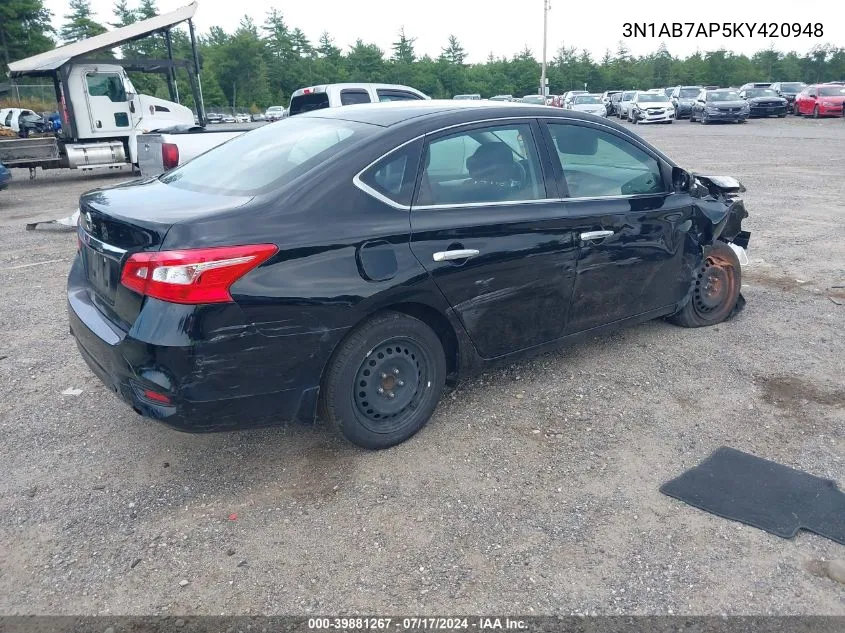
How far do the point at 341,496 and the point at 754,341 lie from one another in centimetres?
335

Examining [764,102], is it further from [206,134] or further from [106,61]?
[206,134]

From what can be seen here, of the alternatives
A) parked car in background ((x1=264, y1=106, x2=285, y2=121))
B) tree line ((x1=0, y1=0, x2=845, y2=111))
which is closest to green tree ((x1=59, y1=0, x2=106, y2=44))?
tree line ((x1=0, y1=0, x2=845, y2=111))

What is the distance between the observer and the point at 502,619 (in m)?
2.44

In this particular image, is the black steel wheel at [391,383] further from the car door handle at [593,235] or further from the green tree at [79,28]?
the green tree at [79,28]

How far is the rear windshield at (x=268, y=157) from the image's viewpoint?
331 centimetres

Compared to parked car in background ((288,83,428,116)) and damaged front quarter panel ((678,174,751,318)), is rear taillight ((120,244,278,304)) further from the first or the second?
parked car in background ((288,83,428,116))

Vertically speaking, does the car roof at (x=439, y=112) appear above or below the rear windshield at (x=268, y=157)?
above

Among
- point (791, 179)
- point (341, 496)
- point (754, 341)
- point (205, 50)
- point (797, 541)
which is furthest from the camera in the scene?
point (205, 50)

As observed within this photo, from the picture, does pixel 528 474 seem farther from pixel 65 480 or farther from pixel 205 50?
pixel 205 50

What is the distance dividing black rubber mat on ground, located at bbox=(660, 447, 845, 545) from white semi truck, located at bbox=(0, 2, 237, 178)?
13.3 metres

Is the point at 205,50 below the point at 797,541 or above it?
above

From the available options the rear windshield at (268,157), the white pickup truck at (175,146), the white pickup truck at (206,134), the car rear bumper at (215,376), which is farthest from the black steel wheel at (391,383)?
the white pickup truck at (206,134)

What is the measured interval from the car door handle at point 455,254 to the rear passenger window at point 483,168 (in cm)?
26

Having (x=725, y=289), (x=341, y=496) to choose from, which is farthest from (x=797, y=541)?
(x=725, y=289)
